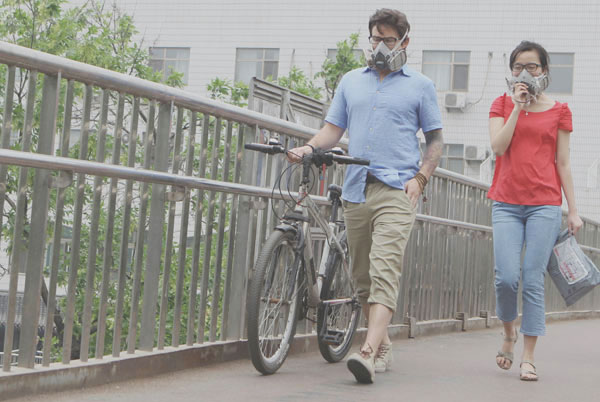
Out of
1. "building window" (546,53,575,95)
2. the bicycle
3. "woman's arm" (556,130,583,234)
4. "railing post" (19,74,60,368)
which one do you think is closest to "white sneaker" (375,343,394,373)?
the bicycle

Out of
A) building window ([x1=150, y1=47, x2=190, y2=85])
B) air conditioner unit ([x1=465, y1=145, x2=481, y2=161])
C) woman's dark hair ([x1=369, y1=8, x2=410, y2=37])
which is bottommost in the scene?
woman's dark hair ([x1=369, y1=8, x2=410, y2=37])

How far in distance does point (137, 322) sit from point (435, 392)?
4.89 feet

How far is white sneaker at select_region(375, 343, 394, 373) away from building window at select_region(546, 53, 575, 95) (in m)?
29.6

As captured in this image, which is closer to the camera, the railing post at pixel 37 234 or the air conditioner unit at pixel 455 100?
the railing post at pixel 37 234

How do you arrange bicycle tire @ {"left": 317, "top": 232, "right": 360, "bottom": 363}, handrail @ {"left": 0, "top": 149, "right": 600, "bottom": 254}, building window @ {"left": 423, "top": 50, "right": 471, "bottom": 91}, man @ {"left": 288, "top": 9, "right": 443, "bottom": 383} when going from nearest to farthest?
handrail @ {"left": 0, "top": 149, "right": 600, "bottom": 254}
man @ {"left": 288, "top": 9, "right": 443, "bottom": 383}
bicycle tire @ {"left": 317, "top": 232, "right": 360, "bottom": 363}
building window @ {"left": 423, "top": 50, "right": 471, "bottom": 91}

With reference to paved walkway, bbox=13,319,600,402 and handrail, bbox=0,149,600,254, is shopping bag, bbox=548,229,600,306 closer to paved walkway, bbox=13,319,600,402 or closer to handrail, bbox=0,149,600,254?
paved walkway, bbox=13,319,600,402

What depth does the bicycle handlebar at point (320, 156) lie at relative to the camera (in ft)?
17.1

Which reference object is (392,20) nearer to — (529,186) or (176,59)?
(529,186)

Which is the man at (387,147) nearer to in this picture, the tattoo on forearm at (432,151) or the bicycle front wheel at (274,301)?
the tattoo on forearm at (432,151)

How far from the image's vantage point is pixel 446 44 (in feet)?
116

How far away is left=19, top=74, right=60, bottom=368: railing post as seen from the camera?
169 inches

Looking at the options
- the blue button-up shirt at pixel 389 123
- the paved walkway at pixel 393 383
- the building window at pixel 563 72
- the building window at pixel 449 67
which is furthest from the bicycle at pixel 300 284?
the building window at pixel 449 67

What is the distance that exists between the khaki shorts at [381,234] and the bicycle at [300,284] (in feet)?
0.63

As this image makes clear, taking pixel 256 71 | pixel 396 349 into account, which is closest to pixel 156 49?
pixel 256 71
